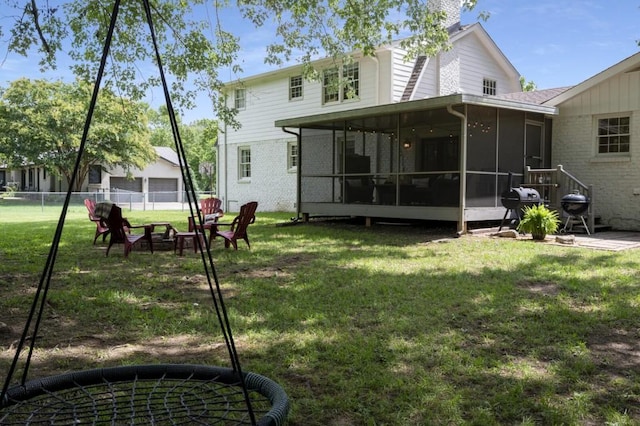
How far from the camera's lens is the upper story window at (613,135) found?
12383 mm

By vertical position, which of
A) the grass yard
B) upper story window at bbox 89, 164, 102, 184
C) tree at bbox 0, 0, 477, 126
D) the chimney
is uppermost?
the chimney

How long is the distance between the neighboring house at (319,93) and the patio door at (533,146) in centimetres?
373

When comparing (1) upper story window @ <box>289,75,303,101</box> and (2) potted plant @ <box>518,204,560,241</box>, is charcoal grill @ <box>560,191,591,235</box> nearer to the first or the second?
(2) potted plant @ <box>518,204,560,241</box>

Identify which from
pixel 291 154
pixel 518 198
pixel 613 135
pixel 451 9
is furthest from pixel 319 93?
pixel 613 135

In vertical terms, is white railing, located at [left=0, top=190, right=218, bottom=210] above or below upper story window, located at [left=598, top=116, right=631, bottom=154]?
below

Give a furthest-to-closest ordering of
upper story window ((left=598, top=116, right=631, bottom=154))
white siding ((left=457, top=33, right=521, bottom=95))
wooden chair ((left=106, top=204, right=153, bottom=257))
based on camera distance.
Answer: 1. white siding ((left=457, top=33, right=521, bottom=95))
2. upper story window ((left=598, top=116, right=631, bottom=154))
3. wooden chair ((left=106, top=204, right=153, bottom=257))

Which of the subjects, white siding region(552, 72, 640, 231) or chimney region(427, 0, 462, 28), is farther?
chimney region(427, 0, 462, 28)

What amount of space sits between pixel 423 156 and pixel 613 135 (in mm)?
4465

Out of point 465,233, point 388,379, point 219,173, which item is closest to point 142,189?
point 219,173

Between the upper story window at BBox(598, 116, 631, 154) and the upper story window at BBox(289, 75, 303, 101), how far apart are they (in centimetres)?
982

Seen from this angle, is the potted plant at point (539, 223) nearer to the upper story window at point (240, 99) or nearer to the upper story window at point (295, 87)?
the upper story window at point (295, 87)

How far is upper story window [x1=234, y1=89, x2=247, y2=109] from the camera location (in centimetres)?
2122

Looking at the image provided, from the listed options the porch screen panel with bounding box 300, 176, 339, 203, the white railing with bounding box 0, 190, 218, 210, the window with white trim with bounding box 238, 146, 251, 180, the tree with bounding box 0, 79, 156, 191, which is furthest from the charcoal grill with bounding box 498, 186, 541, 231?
the tree with bounding box 0, 79, 156, 191

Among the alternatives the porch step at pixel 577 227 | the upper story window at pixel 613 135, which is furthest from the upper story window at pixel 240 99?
the porch step at pixel 577 227
